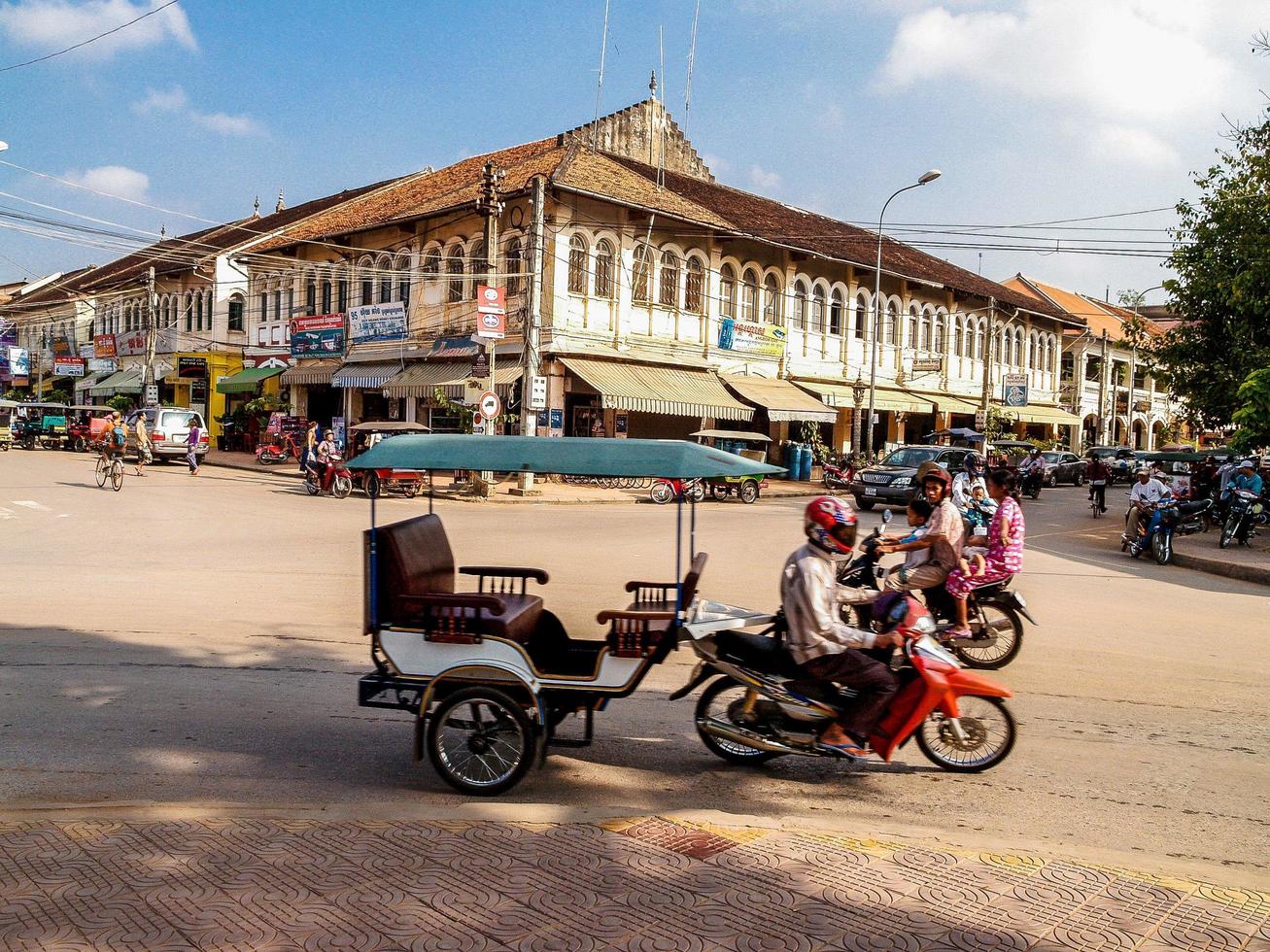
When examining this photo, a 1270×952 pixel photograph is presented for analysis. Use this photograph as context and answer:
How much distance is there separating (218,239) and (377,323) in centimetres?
2008

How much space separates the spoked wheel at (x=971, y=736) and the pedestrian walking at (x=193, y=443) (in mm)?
27536

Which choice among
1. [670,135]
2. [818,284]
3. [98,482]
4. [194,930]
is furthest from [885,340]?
[194,930]

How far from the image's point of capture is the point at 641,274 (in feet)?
99.6

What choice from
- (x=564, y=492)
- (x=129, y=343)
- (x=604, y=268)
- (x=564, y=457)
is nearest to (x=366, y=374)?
(x=604, y=268)

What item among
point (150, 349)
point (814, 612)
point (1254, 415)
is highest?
point (150, 349)

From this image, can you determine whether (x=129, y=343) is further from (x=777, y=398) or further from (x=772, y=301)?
(x=777, y=398)

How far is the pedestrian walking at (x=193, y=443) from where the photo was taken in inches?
1161

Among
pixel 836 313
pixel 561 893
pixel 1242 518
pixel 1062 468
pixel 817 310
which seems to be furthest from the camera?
pixel 1062 468

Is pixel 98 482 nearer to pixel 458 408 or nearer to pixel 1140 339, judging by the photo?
pixel 458 408

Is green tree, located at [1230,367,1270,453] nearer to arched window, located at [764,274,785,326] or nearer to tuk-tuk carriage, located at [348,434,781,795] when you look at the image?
tuk-tuk carriage, located at [348,434,781,795]

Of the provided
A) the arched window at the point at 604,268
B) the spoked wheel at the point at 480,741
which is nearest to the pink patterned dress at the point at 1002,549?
the spoked wheel at the point at 480,741

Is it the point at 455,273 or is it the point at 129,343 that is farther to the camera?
the point at 129,343

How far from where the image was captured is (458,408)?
25.4m

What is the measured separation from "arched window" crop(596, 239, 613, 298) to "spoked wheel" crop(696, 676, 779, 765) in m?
24.7
